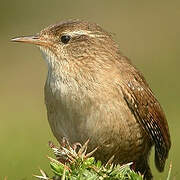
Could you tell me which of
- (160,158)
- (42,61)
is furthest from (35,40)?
(42,61)

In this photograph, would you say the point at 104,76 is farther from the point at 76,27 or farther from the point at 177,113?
the point at 177,113

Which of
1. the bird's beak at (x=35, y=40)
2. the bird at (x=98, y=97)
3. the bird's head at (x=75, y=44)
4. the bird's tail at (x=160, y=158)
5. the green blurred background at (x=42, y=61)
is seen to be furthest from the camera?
the green blurred background at (x=42, y=61)

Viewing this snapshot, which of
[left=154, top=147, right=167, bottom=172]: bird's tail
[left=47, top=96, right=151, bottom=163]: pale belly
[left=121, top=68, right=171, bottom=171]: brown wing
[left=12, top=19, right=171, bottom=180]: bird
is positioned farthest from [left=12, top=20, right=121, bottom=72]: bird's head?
[left=154, top=147, right=167, bottom=172]: bird's tail

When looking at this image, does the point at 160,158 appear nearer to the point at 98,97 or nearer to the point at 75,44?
the point at 98,97

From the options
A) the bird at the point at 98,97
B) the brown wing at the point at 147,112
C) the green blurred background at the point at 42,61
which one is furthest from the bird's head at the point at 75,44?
the green blurred background at the point at 42,61

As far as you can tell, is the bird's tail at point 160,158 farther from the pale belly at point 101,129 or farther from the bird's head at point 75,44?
the bird's head at point 75,44

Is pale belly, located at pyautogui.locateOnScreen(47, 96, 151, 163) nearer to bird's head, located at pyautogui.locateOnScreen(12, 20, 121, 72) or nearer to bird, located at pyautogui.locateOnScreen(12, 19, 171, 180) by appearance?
bird, located at pyautogui.locateOnScreen(12, 19, 171, 180)

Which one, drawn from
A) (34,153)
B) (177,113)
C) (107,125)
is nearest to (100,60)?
(107,125)

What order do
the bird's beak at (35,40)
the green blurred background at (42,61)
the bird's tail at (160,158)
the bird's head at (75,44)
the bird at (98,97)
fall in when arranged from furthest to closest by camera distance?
1. the green blurred background at (42,61)
2. the bird's tail at (160,158)
3. the bird's beak at (35,40)
4. the bird's head at (75,44)
5. the bird at (98,97)
